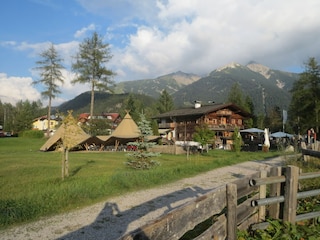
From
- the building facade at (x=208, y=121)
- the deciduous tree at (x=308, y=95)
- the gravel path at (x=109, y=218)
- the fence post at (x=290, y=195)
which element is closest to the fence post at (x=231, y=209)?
the fence post at (x=290, y=195)

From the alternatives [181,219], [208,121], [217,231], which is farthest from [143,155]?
[208,121]

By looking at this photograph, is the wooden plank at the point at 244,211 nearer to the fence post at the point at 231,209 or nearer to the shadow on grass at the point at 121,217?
the fence post at the point at 231,209

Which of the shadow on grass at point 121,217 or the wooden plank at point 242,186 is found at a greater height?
the wooden plank at point 242,186

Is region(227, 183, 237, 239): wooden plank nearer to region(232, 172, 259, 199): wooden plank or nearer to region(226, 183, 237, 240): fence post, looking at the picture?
region(226, 183, 237, 240): fence post

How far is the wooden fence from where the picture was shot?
9.45 feet

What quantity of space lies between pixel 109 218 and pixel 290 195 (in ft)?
13.4

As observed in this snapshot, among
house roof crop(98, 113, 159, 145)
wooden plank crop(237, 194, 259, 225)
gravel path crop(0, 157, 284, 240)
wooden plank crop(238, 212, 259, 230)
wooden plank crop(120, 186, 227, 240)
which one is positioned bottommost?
gravel path crop(0, 157, 284, 240)

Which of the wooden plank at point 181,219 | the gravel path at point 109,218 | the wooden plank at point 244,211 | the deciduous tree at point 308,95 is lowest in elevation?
the gravel path at point 109,218

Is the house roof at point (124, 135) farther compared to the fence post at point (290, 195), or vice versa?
the house roof at point (124, 135)

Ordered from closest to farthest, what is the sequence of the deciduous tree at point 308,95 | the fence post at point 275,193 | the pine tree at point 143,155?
1. the fence post at point 275,193
2. the pine tree at point 143,155
3. the deciduous tree at point 308,95

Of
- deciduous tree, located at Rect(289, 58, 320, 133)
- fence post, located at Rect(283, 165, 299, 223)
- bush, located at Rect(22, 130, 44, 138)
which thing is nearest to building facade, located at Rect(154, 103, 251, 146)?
deciduous tree, located at Rect(289, 58, 320, 133)

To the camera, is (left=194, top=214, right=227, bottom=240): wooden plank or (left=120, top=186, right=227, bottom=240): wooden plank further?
(left=194, top=214, right=227, bottom=240): wooden plank

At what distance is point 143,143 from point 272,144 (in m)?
25.6

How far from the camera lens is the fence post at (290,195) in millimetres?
5141
